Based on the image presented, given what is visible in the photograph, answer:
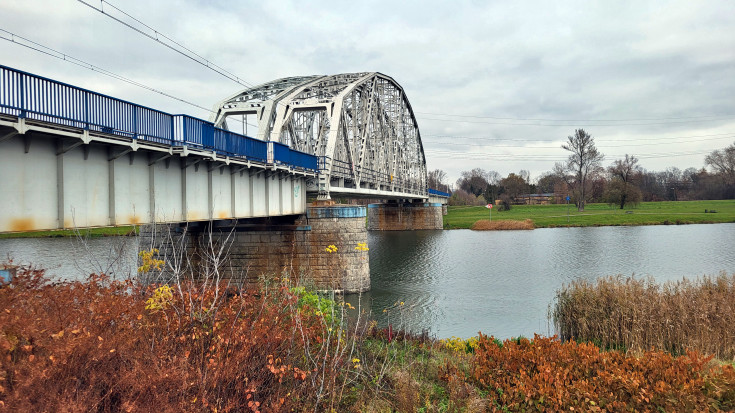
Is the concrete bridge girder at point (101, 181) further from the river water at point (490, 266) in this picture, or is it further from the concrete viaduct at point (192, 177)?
the river water at point (490, 266)

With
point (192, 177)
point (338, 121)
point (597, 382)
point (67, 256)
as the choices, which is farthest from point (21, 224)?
point (67, 256)

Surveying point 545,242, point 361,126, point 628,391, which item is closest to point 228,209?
point 628,391

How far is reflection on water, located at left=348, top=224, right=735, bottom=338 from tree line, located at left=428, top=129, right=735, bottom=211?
1242 inches

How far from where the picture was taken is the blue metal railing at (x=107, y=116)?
9.07 meters

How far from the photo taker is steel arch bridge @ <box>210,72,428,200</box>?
2880 centimetres

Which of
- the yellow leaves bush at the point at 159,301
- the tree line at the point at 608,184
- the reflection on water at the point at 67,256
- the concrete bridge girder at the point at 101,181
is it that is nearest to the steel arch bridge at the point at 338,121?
the concrete bridge girder at the point at 101,181

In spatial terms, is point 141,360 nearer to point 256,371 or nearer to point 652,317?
point 256,371

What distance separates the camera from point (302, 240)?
24.6 meters

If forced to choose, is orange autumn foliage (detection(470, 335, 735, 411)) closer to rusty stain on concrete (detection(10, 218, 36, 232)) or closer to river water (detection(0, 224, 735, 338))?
river water (detection(0, 224, 735, 338))

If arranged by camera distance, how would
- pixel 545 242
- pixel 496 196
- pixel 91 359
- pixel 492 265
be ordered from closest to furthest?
1. pixel 91 359
2. pixel 492 265
3. pixel 545 242
4. pixel 496 196

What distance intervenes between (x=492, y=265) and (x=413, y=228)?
1612 inches

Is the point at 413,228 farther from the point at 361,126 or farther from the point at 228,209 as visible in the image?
the point at 228,209

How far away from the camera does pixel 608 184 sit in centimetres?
9175

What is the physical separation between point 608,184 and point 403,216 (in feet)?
157
